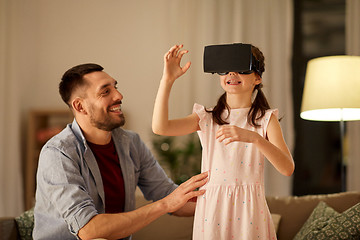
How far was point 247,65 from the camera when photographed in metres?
1.31

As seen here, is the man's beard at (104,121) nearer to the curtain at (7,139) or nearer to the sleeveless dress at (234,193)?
the sleeveless dress at (234,193)

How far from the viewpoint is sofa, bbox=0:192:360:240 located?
2383mm

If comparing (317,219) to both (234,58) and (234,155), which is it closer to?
(234,155)

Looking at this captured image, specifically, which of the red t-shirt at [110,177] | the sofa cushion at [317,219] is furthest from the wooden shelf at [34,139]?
the sofa cushion at [317,219]

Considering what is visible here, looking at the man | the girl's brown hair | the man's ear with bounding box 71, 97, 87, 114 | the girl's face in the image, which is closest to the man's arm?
the man

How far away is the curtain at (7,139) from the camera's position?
419 centimetres

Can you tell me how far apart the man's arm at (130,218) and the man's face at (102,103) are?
444 millimetres

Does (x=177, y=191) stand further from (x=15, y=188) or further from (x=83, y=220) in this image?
(x=15, y=188)

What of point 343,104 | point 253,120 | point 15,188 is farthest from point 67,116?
point 253,120

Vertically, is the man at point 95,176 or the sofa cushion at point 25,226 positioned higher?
the man at point 95,176

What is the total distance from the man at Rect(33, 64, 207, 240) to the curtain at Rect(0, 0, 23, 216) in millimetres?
2383

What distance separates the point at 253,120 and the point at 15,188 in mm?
3391

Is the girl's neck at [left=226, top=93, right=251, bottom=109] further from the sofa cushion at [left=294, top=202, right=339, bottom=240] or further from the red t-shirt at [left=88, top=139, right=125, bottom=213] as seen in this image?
the sofa cushion at [left=294, top=202, right=339, bottom=240]

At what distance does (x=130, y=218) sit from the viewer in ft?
5.69
